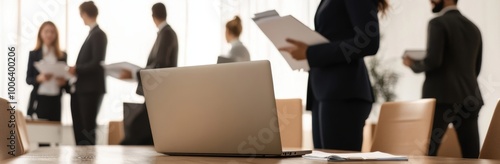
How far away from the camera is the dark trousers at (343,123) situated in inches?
77.9

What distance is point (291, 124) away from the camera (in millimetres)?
2959

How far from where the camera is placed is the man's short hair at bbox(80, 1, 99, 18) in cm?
450

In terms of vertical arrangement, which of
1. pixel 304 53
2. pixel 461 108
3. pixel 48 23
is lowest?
pixel 461 108

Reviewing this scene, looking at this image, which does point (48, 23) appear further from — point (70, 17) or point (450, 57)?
point (450, 57)

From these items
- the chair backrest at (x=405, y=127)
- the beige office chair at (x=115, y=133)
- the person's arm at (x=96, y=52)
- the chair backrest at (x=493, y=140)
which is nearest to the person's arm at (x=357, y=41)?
the chair backrest at (x=405, y=127)

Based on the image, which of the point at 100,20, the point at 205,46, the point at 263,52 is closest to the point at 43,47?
the point at 100,20

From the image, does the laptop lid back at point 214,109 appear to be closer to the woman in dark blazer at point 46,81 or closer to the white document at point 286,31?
the white document at point 286,31

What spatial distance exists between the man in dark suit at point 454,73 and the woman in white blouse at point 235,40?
4.19 ft

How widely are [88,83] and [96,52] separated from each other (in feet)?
0.75

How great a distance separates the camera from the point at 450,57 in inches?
126

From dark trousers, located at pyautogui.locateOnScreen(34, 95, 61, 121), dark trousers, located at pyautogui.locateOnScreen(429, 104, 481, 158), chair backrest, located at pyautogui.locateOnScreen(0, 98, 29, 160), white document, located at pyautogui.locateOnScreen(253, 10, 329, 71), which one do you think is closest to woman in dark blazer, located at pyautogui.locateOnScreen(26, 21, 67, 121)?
dark trousers, located at pyautogui.locateOnScreen(34, 95, 61, 121)

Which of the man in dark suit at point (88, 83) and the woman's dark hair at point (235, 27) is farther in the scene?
the woman's dark hair at point (235, 27)

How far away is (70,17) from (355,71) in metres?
3.28

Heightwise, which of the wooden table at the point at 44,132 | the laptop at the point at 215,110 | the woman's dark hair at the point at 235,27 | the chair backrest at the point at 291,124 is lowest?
the wooden table at the point at 44,132
